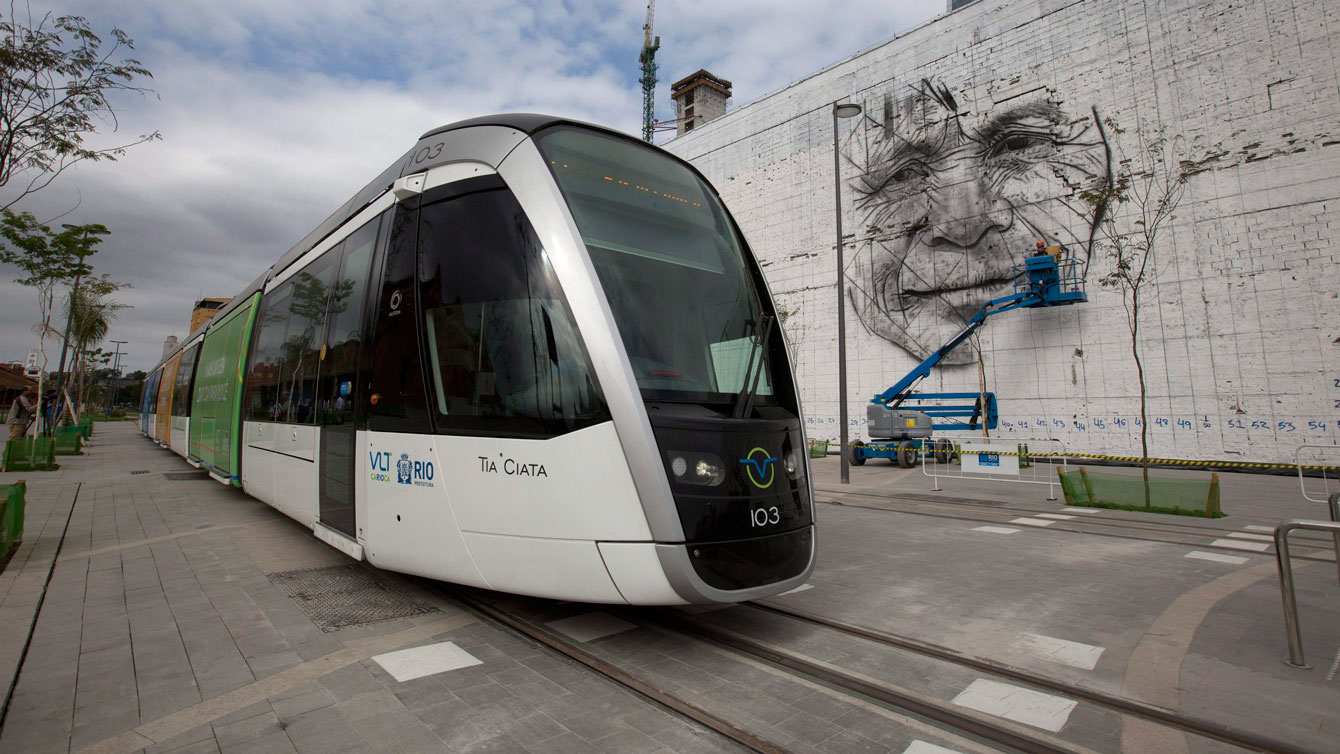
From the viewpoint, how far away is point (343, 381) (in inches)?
206

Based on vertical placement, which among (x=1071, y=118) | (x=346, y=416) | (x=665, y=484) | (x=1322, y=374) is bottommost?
(x=665, y=484)

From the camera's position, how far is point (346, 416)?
16.7 feet

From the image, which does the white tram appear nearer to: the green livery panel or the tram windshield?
the tram windshield

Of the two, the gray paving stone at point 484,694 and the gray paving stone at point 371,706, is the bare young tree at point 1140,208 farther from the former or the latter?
the gray paving stone at point 371,706

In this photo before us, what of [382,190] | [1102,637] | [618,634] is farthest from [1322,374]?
[382,190]

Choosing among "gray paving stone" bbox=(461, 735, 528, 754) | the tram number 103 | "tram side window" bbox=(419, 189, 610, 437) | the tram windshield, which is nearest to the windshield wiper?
the tram windshield

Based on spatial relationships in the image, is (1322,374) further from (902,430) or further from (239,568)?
(239,568)

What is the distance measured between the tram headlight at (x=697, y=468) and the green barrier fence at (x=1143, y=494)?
10445mm

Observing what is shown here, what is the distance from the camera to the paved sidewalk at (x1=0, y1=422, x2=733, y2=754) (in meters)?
2.78

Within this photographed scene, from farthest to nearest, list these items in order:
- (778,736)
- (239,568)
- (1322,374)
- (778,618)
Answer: (1322,374)
(239,568)
(778,618)
(778,736)

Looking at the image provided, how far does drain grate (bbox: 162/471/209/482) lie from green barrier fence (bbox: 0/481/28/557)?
7580mm

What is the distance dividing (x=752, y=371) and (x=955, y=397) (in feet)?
77.0

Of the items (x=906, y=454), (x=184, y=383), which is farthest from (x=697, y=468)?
(x=906, y=454)

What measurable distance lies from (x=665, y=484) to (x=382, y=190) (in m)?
3.77
